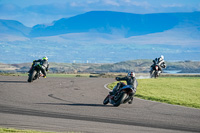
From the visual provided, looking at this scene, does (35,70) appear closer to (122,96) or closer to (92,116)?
(122,96)

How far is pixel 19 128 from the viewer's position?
544 inches

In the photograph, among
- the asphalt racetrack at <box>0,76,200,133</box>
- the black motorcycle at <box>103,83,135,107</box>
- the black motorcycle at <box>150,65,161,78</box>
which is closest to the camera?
the asphalt racetrack at <box>0,76,200,133</box>

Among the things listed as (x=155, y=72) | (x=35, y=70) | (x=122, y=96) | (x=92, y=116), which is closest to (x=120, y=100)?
(x=122, y=96)

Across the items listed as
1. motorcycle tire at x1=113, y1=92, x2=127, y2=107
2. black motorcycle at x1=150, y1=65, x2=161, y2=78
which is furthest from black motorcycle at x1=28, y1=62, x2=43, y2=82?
black motorcycle at x1=150, y1=65, x2=161, y2=78

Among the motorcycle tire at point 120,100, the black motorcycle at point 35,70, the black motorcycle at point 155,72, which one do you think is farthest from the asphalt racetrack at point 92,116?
the black motorcycle at point 155,72

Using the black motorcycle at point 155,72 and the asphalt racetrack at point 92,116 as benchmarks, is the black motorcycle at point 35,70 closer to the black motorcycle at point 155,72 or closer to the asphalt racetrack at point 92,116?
the asphalt racetrack at point 92,116

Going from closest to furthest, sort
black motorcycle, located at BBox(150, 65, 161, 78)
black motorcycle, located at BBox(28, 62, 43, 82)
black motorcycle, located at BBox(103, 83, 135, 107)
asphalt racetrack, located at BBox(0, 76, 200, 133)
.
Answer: asphalt racetrack, located at BBox(0, 76, 200, 133), black motorcycle, located at BBox(103, 83, 135, 107), black motorcycle, located at BBox(28, 62, 43, 82), black motorcycle, located at BBox(150, 65, 161, 78)

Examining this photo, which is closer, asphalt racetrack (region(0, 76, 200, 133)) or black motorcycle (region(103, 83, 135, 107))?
asphalt racetrack (region(0, 76, 200, 133))

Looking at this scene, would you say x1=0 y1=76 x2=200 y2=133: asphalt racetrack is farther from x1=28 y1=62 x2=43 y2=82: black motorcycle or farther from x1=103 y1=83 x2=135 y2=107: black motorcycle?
x1=28 y1=62 x2=43 y2=82: black motorcycle

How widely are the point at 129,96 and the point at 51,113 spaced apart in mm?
4501

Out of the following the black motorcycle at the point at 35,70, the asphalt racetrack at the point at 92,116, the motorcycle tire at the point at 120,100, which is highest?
the black motorcycle at the point at 35,70

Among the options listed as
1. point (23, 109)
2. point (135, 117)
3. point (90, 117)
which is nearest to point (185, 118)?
point (135, 117)

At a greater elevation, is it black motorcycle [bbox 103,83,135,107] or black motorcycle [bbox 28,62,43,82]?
black motorcycle [bbox 28,62,43,82]

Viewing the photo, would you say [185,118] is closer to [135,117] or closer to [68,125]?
[135,117]
